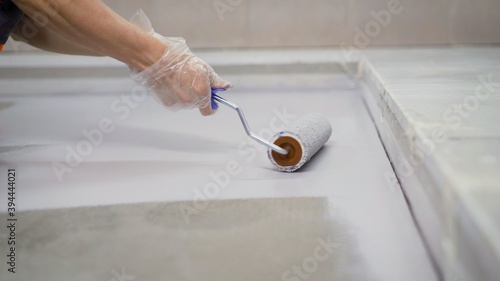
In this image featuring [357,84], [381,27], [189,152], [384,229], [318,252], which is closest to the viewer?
[318,252]

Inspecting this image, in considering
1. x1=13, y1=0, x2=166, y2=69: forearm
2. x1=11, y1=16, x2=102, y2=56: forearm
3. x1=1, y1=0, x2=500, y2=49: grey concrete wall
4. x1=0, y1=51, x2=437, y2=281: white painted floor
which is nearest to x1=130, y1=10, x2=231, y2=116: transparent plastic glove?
x1=13, y1=0, x2=166, y2=69: forearm

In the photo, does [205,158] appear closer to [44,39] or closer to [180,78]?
[180,78]

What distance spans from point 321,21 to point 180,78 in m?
1.21

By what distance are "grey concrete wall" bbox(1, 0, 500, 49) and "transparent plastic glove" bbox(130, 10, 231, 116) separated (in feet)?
3.32

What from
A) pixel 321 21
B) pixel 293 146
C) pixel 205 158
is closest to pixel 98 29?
pixel 205 158

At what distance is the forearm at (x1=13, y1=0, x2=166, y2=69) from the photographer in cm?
125

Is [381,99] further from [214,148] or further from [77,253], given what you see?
[77,253]

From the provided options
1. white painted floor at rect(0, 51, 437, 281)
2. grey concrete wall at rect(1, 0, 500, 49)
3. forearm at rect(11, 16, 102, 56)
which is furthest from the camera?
grey concrete wall at rect(1, 0, 500, 49)

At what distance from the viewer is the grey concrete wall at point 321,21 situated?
7.89ft

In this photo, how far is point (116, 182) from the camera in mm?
1346

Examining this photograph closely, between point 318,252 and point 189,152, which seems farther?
point 189,152

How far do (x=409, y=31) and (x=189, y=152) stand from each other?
1376 mm

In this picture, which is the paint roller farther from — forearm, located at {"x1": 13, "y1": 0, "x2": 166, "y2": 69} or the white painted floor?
forearm, located at {"x1": 13, "y1": 0, "x2": 166, "y2": 69}

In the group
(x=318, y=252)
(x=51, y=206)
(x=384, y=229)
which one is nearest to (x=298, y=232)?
(x=318, y=252)
